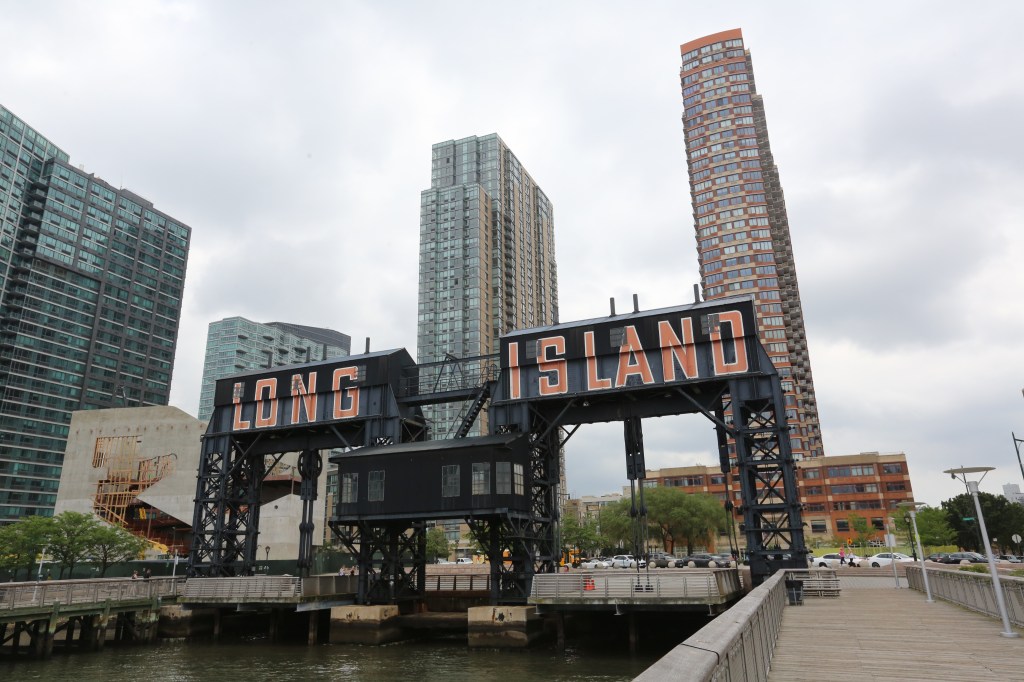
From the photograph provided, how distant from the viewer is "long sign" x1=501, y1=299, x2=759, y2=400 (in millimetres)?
37469

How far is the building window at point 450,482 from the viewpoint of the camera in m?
37.8

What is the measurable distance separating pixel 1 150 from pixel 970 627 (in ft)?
612

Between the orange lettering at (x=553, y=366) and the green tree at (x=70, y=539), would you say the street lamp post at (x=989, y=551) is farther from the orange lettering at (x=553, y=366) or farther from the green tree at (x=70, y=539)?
the green tree at (x=70, y=539)

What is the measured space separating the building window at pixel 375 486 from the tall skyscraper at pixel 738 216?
103884mm

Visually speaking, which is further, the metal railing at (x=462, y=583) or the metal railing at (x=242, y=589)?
the metal railing at (x=462, y=583)

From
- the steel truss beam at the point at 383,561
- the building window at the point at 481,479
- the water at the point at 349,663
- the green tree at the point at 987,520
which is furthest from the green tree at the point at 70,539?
the green tree at the point at 987,520

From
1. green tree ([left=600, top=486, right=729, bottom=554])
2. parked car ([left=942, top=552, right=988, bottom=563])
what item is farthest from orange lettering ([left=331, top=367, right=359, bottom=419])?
parked car ([left=942, top=552, right=988, bottom=563])

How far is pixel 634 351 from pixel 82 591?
115 ft

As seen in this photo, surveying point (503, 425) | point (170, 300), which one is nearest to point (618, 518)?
point (503, 425)

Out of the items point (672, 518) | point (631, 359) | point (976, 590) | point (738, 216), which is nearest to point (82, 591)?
point (631, 359)

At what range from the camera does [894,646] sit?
13.7 metres

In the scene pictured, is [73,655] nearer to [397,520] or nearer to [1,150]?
[397,520]

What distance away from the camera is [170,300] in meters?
181

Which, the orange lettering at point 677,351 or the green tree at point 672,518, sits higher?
the orange lettering at point 677,351
